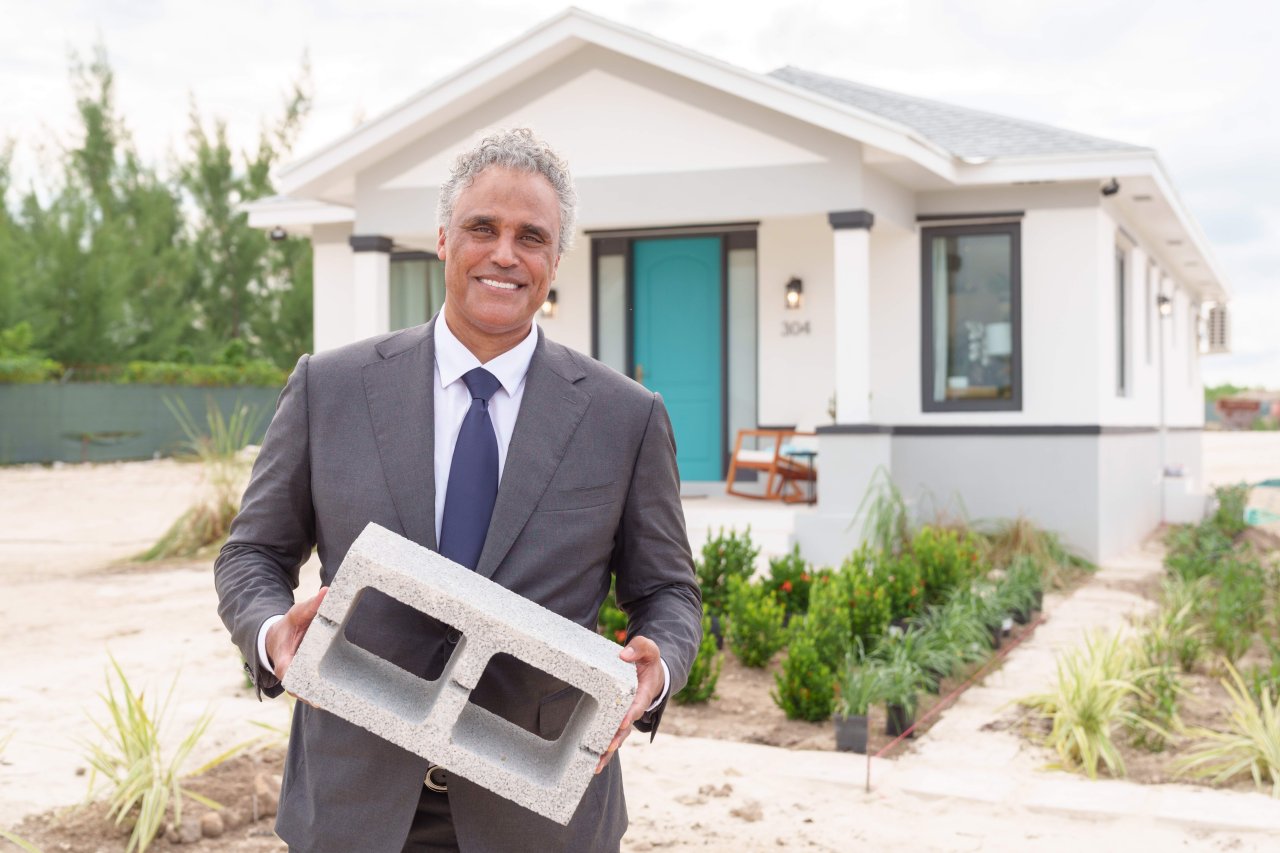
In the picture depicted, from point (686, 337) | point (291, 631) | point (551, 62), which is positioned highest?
point (551, 62)

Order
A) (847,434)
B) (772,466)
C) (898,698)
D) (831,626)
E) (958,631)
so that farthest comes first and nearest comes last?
1. (772,466)
2. (847,434)
3. (958,631)
4. (831,626)
5. (898,698)

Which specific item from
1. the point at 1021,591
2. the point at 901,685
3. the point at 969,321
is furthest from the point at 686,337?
the point at 901,685

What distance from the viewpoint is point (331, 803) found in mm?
1947

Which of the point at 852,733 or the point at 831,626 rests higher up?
the point at 831,626

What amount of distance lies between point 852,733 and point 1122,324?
9215 millimetres

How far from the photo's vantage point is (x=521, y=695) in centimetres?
196

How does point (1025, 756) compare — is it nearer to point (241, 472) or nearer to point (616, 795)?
point (616, 795)

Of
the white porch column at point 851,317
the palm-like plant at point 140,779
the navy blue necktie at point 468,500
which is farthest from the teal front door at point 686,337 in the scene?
the navy blue necktie at point 468,500

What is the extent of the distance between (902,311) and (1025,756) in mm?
6618

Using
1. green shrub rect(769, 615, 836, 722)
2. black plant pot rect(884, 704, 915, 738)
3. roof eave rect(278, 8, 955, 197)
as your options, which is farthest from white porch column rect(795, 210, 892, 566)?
black plant pot rect(884, 704, 915, 738)

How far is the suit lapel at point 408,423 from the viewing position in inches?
77.0

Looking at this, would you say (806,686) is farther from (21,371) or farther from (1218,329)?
(1218,329)

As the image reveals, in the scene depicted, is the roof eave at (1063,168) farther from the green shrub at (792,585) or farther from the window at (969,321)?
the green shrub at (792,585)

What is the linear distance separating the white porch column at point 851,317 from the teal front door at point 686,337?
7.17 ft
